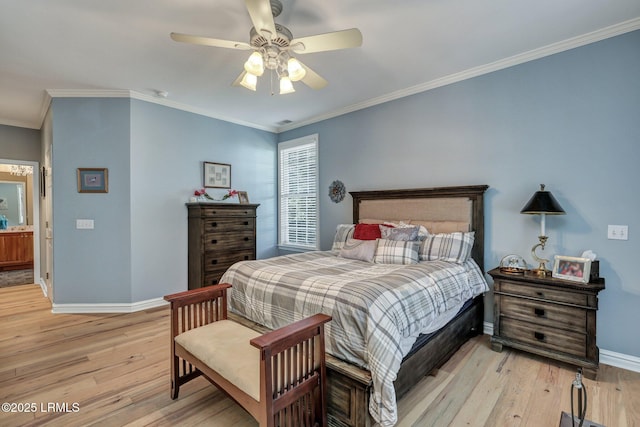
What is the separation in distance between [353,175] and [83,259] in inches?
143

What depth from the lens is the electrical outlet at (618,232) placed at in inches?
93.0

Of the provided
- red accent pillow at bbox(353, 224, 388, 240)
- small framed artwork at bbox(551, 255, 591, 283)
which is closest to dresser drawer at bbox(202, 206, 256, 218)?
red accent pillow at bbox(353, 224, 388, 240)

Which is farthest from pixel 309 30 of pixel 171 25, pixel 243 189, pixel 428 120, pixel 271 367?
pixel 243 189

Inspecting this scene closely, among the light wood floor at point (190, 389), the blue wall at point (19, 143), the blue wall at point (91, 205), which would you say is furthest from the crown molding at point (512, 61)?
the blue wall at point (19, 143)

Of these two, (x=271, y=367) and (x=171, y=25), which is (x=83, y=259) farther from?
(x=271, y=367)

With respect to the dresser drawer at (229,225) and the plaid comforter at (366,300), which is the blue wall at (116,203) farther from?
the plaid comforter at (366,300)

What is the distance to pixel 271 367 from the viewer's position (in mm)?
1405

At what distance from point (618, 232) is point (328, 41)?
272 cm

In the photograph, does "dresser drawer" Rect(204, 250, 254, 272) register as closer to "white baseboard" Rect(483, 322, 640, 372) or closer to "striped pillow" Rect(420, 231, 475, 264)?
"striped pillow" Rect(420, 231, 475, 264)

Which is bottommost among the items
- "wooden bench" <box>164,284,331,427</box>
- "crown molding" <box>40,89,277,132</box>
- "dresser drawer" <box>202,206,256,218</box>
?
"wooden bench" <box>164,284,331,427</box>

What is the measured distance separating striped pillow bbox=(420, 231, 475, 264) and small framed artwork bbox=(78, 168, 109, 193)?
383 centimetres

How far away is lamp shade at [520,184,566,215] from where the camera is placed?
2445 millimetres

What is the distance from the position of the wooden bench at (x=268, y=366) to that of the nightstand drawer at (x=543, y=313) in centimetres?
184

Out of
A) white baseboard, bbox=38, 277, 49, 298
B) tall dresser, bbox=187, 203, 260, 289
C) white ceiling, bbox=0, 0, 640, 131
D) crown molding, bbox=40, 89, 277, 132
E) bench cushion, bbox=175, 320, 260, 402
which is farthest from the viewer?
white baseboard, bbox=38, 277, 49, 298
